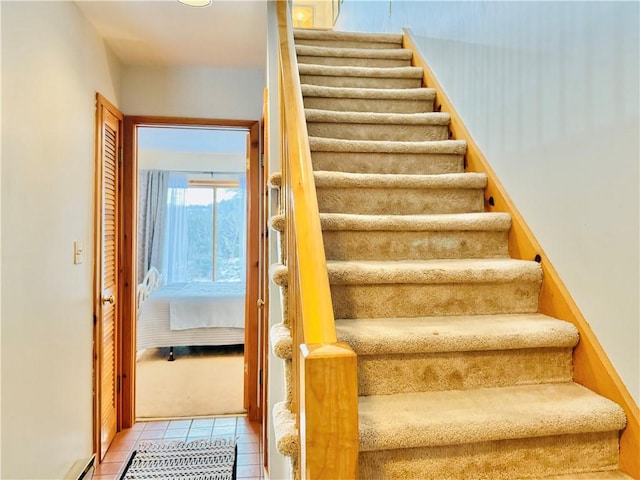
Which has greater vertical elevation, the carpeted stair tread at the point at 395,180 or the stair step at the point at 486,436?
the carpeted stair tread at the point at 395,180

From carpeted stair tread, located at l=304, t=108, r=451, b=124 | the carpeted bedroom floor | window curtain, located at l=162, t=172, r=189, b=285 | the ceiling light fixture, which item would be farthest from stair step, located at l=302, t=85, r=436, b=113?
window curtain, located at l=162, t=172, r=189, b=285

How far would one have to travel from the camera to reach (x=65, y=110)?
206cm

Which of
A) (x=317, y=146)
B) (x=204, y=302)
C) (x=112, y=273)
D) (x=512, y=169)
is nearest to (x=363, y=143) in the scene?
(x=317, y=146)

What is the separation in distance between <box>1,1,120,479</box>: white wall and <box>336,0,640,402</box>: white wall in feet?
6.51

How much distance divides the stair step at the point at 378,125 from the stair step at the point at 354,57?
0.76m

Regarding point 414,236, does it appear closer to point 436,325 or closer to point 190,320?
point 436,325

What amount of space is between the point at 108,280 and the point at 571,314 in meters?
2.61

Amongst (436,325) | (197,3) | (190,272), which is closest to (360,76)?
(197,3)

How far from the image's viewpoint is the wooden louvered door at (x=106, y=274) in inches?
98.7

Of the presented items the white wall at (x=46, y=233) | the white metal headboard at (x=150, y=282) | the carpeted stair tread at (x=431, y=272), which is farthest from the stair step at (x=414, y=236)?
the white metal headboard at (x=150, y=282)

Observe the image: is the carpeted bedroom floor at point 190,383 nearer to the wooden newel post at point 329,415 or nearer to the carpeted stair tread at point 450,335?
the carpeted stair tread at point 450,335

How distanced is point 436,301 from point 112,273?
225 centimetres

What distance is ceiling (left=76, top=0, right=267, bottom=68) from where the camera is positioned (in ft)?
7.26

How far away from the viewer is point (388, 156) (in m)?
2.12
